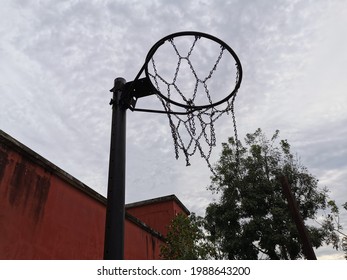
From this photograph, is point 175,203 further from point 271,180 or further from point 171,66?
point 171,66

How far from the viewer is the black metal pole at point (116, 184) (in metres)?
3.35

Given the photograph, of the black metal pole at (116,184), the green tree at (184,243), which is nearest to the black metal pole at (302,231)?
the green tree at (184,243)

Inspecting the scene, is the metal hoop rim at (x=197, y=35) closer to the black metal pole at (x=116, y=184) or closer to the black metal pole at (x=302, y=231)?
the black metal pole at (x=116, y=184)

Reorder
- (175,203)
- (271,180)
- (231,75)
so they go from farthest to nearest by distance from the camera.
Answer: (271,180) → (175,203) → (231,75)

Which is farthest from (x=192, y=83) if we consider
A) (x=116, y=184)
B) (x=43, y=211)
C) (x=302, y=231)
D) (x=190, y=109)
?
(x=302, y=231)

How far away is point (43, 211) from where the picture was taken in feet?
18.5

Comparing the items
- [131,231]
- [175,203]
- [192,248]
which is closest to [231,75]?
[131,231]

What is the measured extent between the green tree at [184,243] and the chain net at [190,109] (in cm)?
580

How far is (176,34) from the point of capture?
4.78 m

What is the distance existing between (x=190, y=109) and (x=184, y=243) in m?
7.05

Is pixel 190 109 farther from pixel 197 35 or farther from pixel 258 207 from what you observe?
pixel 258 207

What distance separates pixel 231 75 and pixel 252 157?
15167 millimetres

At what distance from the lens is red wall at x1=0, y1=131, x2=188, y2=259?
491 centimetres
